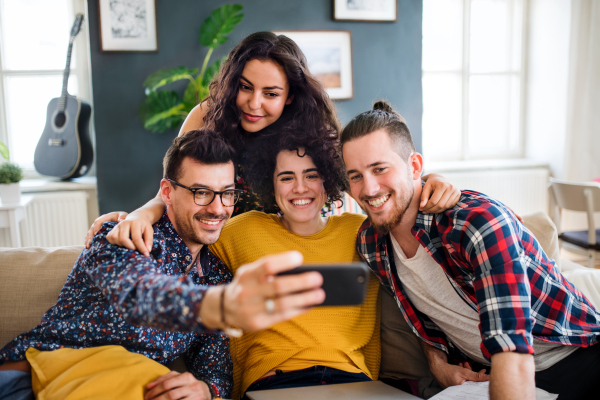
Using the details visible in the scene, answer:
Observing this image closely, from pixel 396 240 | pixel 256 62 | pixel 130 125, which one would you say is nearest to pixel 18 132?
pixel 130 125

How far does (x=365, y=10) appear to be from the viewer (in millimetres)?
4059

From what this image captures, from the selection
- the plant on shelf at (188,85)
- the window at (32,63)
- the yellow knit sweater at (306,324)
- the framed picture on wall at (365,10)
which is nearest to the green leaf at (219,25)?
the plant on shelf at (188,85)

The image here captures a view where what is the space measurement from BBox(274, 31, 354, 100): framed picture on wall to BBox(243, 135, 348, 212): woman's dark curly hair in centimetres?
239

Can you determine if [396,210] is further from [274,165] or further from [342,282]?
[342,282]

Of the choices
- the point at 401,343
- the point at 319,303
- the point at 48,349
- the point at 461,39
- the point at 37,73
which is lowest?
the point at 401,343

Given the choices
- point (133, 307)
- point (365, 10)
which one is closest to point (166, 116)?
point (365, 10)

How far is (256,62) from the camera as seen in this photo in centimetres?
185

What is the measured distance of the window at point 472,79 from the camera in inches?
195

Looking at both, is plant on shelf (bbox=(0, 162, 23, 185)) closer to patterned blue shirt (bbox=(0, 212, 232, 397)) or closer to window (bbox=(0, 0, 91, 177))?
window (bbox=(0, 0, 91, 177))

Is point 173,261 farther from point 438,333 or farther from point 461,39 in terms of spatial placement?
point 461,39

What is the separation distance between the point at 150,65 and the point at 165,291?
11.1 ft

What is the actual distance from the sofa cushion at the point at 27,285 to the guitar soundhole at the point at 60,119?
2561 mm

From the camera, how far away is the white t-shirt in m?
1.31

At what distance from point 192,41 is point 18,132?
192 cm
